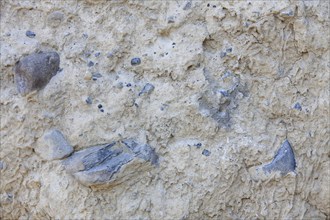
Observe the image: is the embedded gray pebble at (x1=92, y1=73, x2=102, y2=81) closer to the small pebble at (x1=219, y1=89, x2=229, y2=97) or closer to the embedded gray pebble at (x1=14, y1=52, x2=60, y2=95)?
the embedded gray pebble at (x1=14, y1=52, x2=60, y2=95)

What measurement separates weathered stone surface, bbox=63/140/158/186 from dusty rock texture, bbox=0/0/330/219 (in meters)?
0.01

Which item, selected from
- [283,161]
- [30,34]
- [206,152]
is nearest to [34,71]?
[30,34]

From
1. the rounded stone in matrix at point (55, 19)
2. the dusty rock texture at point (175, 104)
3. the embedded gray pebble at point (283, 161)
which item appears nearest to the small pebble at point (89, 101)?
the dusty rock texture at point (175, 104)

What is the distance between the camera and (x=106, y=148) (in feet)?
3.43

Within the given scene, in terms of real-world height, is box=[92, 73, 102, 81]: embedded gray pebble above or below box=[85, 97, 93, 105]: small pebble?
above

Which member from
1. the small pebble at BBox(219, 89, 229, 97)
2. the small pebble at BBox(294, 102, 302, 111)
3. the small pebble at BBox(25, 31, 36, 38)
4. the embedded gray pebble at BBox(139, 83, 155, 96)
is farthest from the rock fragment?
the small pebble at BBox(25, 31, 36, 38)

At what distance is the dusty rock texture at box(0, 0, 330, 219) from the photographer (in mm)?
1055

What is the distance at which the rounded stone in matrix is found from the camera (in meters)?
1.08

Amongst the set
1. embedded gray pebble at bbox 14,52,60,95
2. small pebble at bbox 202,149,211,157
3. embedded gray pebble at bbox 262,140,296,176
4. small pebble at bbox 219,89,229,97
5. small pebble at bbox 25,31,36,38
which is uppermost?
small pebble at bbox 25,31,36,38

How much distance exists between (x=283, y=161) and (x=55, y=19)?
52cm

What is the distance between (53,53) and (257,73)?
399 mm

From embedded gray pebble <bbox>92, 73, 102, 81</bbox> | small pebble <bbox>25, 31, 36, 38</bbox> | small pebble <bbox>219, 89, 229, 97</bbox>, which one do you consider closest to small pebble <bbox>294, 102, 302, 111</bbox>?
small pebble <bbox>219, 89, 229, 97</bbox>

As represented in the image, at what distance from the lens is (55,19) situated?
1.08 metres

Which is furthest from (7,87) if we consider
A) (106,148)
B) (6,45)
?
(106,148)
